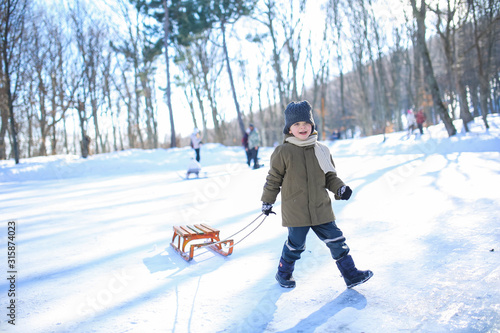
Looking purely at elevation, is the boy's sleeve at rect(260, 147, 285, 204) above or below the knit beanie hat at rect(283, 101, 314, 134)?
below

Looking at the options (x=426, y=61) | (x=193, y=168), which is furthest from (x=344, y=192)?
(x=426, y=61)

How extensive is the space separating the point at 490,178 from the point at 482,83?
12.4 metres

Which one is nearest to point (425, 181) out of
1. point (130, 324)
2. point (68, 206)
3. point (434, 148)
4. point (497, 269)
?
point (497, 269)

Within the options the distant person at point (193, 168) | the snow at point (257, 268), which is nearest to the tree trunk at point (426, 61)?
the snow at point (257, 268)

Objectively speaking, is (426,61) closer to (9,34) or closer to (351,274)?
(351,274)

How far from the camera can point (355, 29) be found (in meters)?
30.7

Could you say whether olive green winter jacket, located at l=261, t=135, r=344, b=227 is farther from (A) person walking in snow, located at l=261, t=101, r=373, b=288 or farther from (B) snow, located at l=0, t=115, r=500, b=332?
(B) snow, located at l=0, t=115, r=500, b=332

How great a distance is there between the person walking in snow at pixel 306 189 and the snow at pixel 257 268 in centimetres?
35

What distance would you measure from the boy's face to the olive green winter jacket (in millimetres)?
93

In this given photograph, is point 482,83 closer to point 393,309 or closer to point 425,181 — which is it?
point 425,181

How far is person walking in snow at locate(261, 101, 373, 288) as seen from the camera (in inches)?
112

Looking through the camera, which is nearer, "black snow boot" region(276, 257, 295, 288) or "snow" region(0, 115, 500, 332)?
"snow" region(0, 115, 500, 332)

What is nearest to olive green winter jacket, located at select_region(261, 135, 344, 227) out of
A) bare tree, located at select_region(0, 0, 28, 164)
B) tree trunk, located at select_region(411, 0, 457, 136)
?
tree trunk, located at select_region(411, 0, 457, 136)

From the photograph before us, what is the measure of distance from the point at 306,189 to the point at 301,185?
0.05m
